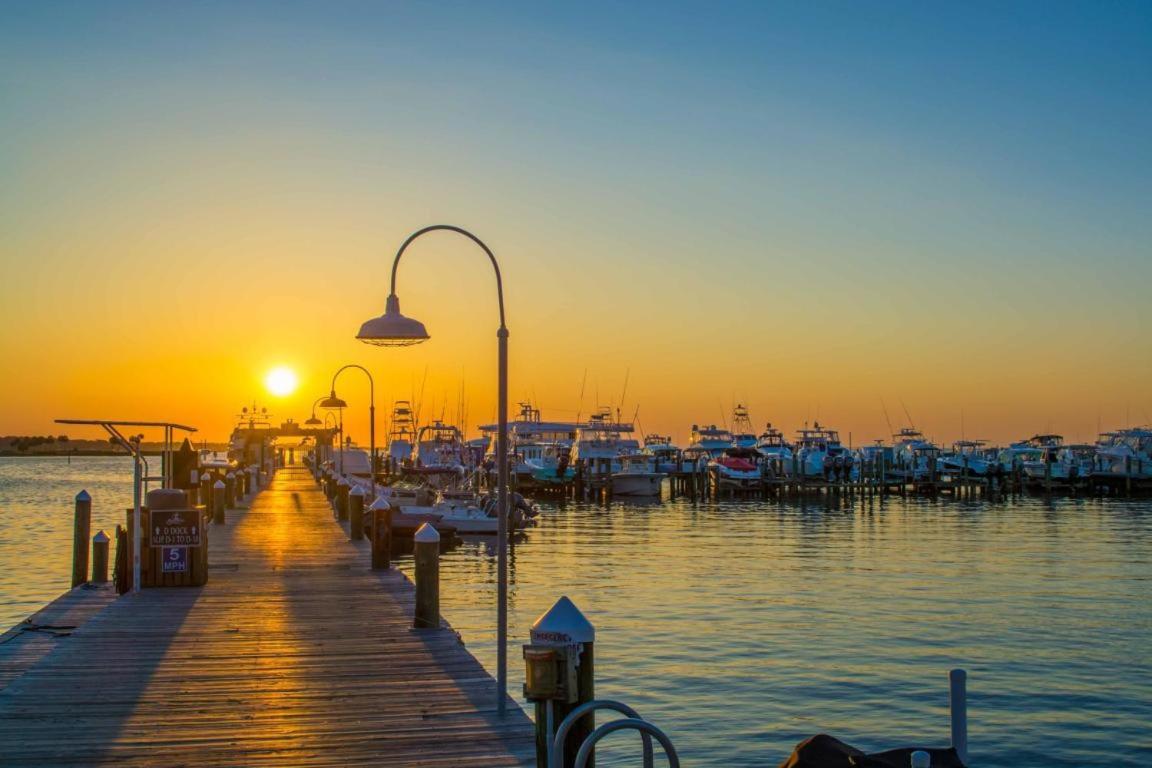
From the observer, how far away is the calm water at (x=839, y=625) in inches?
667

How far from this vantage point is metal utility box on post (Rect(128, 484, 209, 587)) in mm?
19281

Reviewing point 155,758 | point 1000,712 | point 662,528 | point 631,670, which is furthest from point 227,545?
point 662,528

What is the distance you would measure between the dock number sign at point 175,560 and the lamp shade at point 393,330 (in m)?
9.25

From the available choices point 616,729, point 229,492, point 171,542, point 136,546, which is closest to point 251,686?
point 616,729

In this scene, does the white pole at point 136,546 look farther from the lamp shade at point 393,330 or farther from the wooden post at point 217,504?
the wooden post at point 217,504

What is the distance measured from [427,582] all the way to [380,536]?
730 cm

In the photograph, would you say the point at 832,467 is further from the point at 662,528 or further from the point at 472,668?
the point at 472,668

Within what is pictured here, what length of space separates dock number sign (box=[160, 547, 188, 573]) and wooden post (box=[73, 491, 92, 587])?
240 inches

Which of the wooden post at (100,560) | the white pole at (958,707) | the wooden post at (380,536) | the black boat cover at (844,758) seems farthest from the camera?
the wooden post at (100,560)

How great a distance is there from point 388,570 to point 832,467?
81.7 meters

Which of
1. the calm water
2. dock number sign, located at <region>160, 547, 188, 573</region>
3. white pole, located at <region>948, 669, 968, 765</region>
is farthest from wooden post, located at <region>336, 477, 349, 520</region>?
white pole, located at <region>948, 669, 968, 765</region>

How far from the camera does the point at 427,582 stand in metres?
15.6

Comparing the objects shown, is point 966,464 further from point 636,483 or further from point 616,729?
point 616,729

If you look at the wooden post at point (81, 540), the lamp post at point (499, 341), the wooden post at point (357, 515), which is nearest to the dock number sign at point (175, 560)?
the wooden post at point (81, 540)
